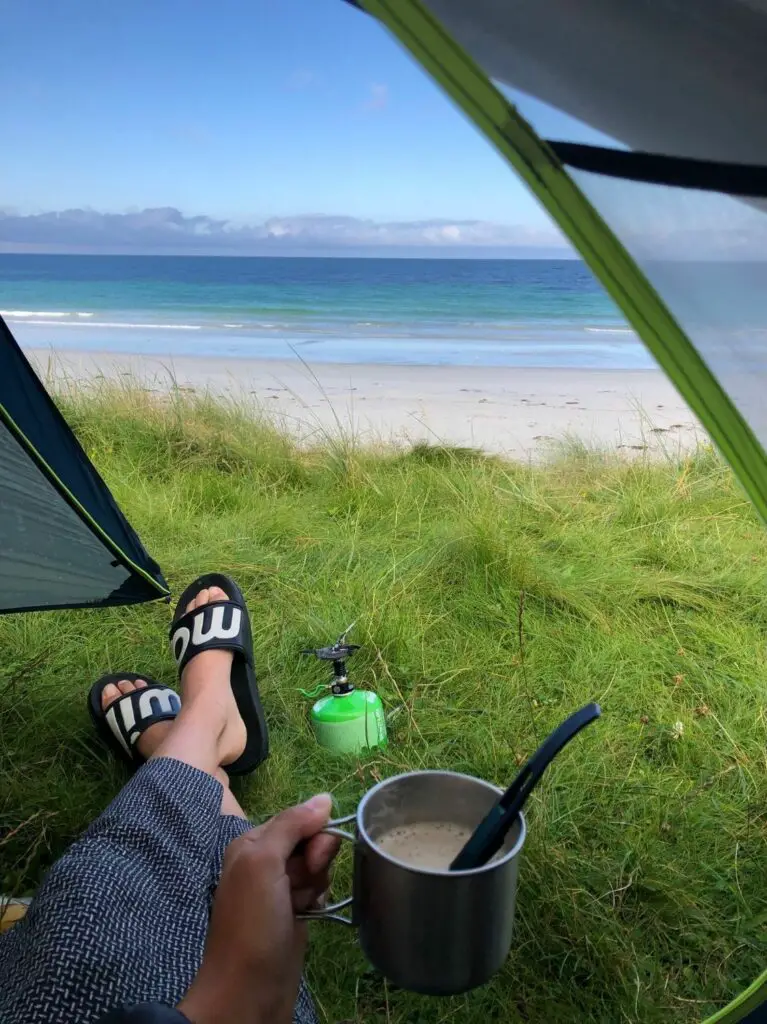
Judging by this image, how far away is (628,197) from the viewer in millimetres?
469

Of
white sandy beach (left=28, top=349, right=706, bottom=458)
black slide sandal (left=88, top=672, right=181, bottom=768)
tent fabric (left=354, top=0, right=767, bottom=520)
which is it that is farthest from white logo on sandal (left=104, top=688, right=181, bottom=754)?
white sandy beach (left=28, top=349, right=706, bottom=458)

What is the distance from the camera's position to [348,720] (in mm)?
1167

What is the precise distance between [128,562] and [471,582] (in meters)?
0.71

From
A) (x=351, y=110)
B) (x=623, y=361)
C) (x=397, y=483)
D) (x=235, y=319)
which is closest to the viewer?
(x=397, y=483)

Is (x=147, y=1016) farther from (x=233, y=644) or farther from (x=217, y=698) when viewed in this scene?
(x=233, y=644)

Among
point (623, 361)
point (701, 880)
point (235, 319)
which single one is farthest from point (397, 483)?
point (235, 319)

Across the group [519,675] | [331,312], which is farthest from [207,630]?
[331,312]

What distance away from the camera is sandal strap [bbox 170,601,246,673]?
1200mm

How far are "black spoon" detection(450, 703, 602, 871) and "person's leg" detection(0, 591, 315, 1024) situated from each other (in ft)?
0.95

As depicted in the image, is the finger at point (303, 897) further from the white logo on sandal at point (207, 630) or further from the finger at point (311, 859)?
the white logo on sandal at point (207, 630)

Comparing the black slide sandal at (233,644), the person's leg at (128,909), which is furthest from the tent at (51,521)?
the person's leg at (128,909)

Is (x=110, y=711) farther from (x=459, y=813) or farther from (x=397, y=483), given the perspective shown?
(x=397, y=483)

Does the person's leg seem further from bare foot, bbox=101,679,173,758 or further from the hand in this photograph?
bare foot, bbox=101,679,173,758

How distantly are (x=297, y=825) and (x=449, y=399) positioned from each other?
5.65 m
